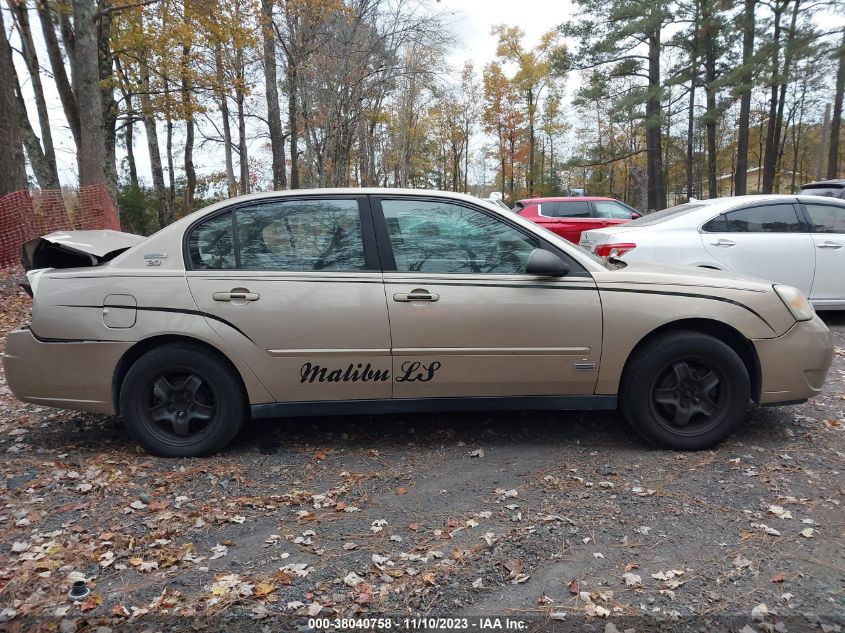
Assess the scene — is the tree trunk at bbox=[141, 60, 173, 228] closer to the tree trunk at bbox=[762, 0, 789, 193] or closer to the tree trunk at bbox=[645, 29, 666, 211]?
the tree trunk at bbox=[645, 29, 666, 211]

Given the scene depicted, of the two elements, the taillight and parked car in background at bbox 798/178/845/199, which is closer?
the taillight

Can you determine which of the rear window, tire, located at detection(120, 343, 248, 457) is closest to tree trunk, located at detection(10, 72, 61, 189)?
tire, located at detection(120, 343, 248, 457)

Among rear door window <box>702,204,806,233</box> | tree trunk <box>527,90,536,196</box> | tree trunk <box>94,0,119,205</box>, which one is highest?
tree trunk <box>527,90,536,196</box>

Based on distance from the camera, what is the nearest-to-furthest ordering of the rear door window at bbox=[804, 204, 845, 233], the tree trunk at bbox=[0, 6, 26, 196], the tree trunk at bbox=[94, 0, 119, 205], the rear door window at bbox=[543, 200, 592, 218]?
1. the rear door window at bbox=[804, 204, 845, 233]
2. the tree trunk at bbox=[0, 6, 26, 196]
3. the rear door window at bbox=[543, 200, 592, 218]
4. the tree trunk at bbox=[94, 0, 119, 205]

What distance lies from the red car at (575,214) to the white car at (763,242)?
6730 mm

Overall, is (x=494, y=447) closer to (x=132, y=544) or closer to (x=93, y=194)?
(x=132, y=544)

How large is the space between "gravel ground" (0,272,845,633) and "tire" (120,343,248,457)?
13 centimetres

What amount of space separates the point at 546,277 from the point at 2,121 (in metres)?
10.5

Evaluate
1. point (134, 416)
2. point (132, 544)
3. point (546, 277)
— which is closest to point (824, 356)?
point (546, 277)

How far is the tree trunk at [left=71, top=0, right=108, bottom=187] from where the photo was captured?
11.2 metres

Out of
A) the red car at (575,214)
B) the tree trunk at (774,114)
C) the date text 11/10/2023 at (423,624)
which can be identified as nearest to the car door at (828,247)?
the date text 11/10/2023 at (423,624)

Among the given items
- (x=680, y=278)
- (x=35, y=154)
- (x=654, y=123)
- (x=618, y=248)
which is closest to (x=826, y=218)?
(x=618, y=248)

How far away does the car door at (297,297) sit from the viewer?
3293 millimetres

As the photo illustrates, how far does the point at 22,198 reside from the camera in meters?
9.74
